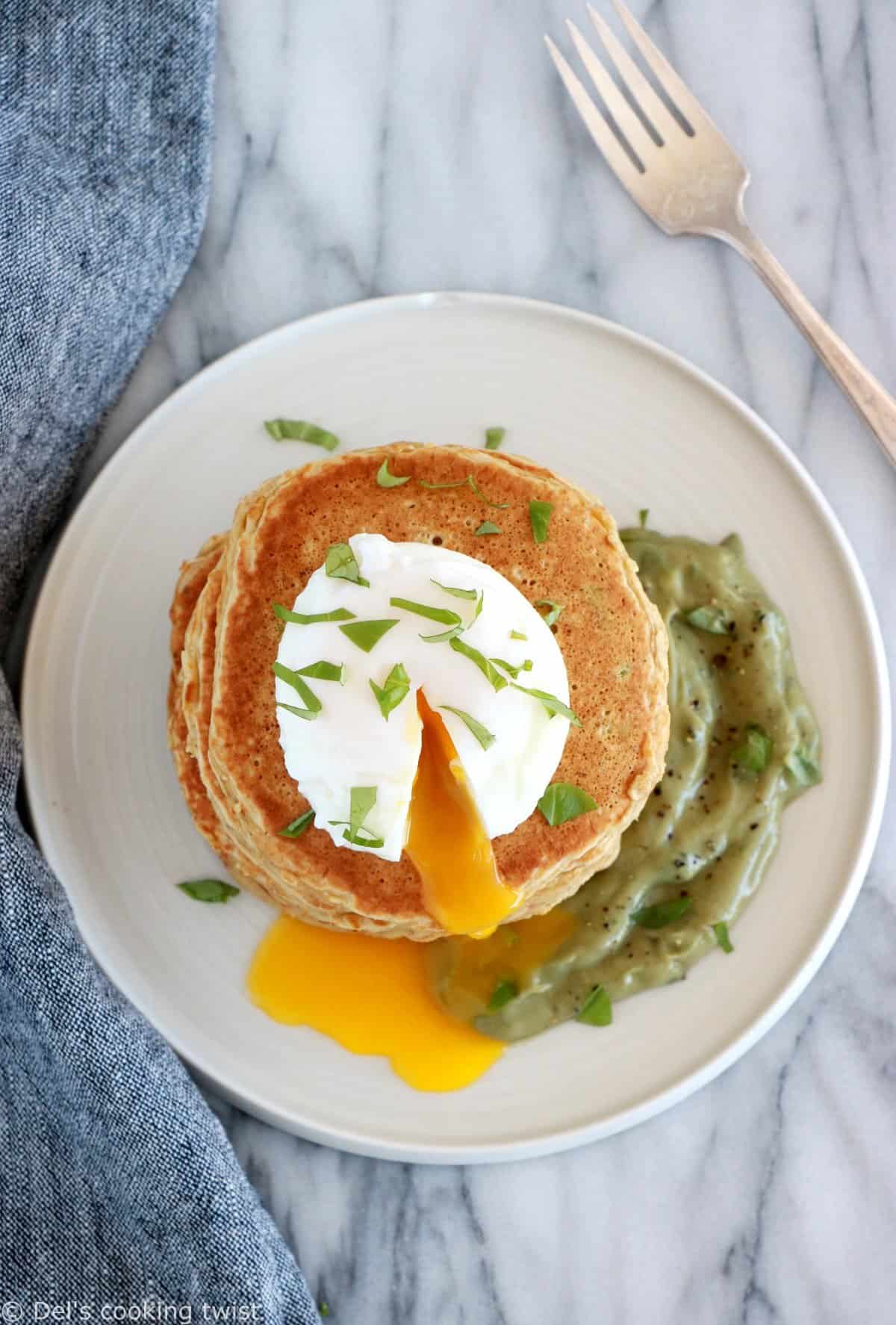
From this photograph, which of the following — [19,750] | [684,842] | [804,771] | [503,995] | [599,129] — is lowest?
[503,995]

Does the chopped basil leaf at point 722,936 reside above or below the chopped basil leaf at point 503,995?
above

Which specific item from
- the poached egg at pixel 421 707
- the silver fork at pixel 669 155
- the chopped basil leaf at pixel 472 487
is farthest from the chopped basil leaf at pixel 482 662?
the silver fork at pixel 669 155

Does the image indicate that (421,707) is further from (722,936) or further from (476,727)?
(722,936)

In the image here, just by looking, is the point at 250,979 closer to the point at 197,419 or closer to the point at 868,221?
the point at 197,419

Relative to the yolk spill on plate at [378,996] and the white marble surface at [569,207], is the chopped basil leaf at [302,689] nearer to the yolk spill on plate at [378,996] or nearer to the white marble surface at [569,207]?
the yolk spill on plate at [378,996]

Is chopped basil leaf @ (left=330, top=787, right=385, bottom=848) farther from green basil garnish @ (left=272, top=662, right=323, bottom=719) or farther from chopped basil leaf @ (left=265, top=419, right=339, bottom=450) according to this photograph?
chopped basil leaf @ (left=265, top=419, right=339, bottom=450)

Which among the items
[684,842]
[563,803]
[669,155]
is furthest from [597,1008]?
[669,155]

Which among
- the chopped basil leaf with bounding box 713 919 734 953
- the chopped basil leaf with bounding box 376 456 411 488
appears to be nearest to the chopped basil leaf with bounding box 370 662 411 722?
the chopped basil leaf with bounding box 376 456 411 488
